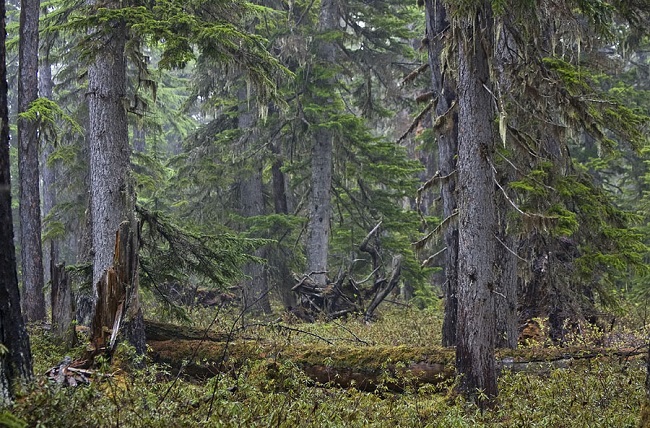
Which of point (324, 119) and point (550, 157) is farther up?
point (324, 119)

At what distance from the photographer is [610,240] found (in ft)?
39.9

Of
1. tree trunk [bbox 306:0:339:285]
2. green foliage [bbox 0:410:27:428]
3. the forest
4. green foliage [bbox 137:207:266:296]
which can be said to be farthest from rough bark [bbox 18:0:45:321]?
green foliage [bbox 0:410:27:428]

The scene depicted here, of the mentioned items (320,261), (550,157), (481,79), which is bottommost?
(320,261)

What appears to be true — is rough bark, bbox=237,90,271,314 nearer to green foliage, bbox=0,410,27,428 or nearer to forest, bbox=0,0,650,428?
forest, bbox=0,0,650,428

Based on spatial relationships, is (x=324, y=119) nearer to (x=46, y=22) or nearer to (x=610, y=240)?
(x=46, y=22)

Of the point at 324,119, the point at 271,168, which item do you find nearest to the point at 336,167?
the point at 324,119

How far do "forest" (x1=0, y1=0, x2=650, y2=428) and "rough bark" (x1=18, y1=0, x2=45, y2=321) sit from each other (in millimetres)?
54

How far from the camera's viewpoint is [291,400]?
280 inches

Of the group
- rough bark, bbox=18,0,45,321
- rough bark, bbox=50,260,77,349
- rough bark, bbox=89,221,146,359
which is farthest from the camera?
rough bark, bbox=18,0,45,321

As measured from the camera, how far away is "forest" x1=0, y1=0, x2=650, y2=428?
266 inches

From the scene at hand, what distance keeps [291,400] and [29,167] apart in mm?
12834

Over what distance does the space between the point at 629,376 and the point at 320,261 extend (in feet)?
43.5

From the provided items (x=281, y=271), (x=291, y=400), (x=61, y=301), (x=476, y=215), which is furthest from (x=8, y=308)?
(x=281, y=271)

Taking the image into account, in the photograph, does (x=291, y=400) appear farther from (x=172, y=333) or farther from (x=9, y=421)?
(x=172, y=333)
